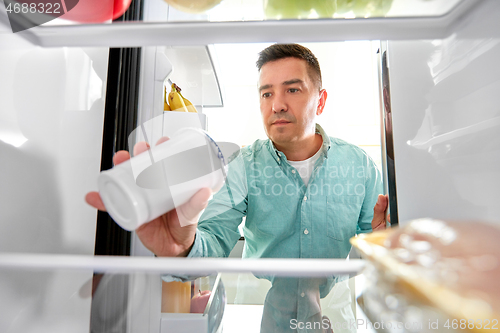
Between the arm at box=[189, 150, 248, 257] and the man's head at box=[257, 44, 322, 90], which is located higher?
the man's head at box=[257, 44, 322, 90]

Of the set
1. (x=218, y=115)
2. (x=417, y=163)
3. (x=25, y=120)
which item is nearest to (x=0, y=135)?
(x=25, y=120)

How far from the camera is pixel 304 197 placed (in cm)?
72

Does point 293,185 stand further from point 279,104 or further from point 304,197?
point 279,104

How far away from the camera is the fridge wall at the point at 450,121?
1.52ft

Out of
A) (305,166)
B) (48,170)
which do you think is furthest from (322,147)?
(48,170)

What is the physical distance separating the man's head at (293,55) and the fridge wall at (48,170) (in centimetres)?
39

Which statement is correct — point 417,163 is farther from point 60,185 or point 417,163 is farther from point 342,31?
point 60,185

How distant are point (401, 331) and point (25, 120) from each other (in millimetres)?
719

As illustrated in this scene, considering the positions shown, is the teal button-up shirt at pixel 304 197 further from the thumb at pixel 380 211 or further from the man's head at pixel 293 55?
the man's head at pixel 293 55

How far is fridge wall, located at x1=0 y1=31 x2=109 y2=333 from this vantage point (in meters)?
0.52

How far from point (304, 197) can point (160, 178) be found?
0.38 meters

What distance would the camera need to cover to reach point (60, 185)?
607mm

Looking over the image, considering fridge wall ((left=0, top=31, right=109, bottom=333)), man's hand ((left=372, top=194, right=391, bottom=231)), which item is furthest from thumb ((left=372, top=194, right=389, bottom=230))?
fridge wall ((left=0, top=31, right=109, bottom=333))

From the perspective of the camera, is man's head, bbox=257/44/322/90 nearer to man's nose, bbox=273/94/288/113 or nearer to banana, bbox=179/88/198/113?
man's nose, bbox=273/94/288/113
